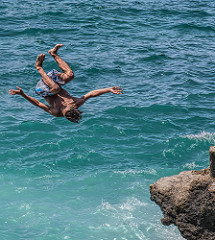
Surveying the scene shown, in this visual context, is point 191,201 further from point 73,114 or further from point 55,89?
point 55,89

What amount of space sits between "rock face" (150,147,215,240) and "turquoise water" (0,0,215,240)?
118 inches

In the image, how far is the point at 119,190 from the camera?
16.7 metres

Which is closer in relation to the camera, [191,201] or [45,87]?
[45,87]

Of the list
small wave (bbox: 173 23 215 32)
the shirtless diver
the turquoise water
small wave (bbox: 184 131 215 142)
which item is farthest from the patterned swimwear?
small wave (bbox: 173 23 215 32)

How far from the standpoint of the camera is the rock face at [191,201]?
428 inches

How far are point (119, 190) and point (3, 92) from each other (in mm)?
7733

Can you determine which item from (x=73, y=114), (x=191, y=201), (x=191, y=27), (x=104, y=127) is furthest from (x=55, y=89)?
(x=191, y=27)

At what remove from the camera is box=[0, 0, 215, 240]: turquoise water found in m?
15.6

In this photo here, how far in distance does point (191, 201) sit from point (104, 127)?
28.9 ft

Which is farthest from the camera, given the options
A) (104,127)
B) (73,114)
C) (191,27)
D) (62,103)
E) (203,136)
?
(191,27)

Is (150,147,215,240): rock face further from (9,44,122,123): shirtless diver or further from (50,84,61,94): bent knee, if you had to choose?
(50,84,61,94): bent knee

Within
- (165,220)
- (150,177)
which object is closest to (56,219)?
(150,177)

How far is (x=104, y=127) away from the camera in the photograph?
19453 millimetres

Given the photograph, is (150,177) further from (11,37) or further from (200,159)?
(11,37)
